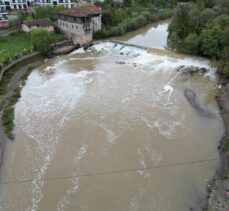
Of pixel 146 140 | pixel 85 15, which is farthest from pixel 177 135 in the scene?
pixel 85 15

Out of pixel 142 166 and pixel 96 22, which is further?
pixel 96 22

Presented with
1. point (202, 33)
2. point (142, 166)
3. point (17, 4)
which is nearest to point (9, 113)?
point (142, 166)

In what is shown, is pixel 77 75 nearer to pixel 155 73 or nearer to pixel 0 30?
pixel 155 73

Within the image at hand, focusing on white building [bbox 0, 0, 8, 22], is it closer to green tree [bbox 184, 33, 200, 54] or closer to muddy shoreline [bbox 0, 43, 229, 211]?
green tree [bbox 184, 33, 200, 54]

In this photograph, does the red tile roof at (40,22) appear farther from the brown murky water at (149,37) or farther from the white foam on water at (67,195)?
the white foam on water at (67,195)

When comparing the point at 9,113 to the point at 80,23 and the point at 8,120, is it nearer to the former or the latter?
the point at 8,120

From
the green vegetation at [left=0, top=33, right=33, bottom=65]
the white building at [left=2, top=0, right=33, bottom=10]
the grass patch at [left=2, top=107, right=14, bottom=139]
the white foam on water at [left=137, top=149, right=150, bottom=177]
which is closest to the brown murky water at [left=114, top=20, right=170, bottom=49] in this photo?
the green vegetation at [left=0, top=33, right=33, bottom=65]
